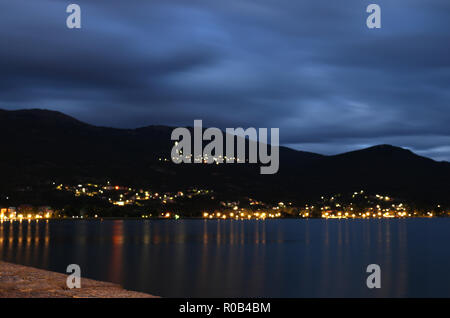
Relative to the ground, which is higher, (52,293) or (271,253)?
(52,293)

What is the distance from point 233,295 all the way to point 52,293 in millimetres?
25729

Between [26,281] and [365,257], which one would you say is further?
[365,257]

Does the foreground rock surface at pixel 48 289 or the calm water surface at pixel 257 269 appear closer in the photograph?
the foreground rock surface at pixel 48 289

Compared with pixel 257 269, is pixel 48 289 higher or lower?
higher

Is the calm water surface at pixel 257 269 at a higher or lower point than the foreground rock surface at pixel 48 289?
lower

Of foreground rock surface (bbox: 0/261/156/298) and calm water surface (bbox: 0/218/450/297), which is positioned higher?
foreground rock surface (bbox: 0/261/156/298)

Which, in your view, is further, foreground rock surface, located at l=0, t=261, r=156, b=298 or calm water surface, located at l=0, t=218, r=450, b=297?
calm water surface, located at l=0, t=218, r=450, b=297

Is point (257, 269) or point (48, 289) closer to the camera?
point (48, 289)
